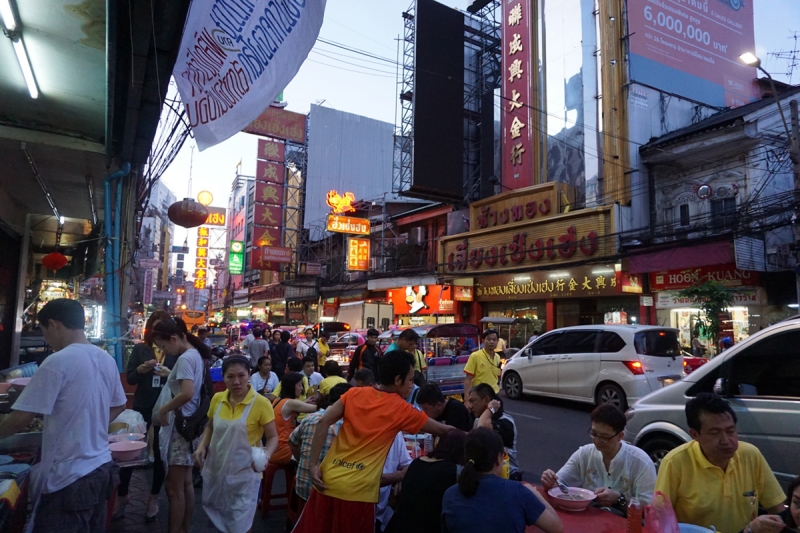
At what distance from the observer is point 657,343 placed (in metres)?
10.3

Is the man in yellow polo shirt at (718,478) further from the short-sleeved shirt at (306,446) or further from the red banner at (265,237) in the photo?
the red banner at (265,237)

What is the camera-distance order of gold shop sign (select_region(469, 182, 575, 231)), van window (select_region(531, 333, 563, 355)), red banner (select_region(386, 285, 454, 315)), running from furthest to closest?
red banner (select_region(386, 285, 454, 315))
gold shop sign (select_region(469, 182, 575, 231))
van window (select_region(531, 333, 563, 355))

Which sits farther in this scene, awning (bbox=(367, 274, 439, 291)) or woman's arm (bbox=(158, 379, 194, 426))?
awning (bbox=(367, 274, 439, 291))

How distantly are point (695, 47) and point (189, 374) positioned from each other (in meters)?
25.3

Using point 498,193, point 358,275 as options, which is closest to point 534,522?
point 498,193

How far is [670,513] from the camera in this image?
2.45 metres

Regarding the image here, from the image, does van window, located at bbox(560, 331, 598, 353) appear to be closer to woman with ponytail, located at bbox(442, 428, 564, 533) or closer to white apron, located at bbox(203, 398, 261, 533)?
white apron, located at bbox(203, 398, 261, 533)

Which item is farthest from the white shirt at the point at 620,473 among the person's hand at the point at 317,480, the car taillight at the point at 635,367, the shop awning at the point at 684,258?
the shop awning at the point at 684,258

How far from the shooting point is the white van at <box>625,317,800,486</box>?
4461mm

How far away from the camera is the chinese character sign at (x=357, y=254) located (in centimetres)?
2955

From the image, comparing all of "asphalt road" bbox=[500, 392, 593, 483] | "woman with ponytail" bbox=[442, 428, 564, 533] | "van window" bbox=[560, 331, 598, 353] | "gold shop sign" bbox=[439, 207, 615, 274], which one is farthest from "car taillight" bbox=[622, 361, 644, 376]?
"woman with ponytail" bbox=[442, 428, 564, 533]

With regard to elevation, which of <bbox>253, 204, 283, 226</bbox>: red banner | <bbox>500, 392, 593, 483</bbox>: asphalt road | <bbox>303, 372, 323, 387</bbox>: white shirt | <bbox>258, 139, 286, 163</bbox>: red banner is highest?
<bbox>258, 139, 286, 163</bbox>: red banner

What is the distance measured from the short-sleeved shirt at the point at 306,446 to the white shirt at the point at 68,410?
1510 mm

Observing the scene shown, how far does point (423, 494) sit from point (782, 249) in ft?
52.3
